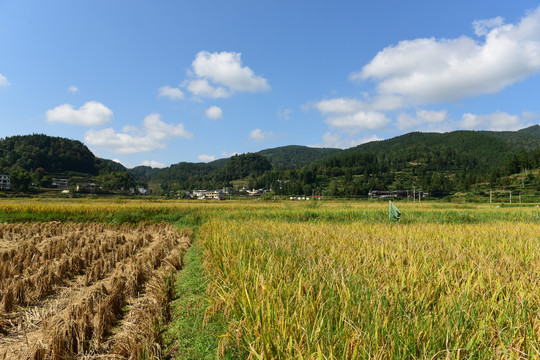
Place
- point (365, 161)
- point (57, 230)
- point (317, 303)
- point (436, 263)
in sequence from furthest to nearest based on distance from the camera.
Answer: point (365, 161) → point (57, 230) → point (436, 263) → point (317, 303)

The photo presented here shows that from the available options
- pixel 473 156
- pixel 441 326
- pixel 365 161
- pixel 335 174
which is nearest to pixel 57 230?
pixel 441 326

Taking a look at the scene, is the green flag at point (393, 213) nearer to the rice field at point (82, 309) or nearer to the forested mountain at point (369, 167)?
the rice field at point (82, 309)

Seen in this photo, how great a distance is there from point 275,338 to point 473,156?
558 ft

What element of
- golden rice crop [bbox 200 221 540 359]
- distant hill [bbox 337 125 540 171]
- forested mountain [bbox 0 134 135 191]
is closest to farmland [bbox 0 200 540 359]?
golden rice crop [bbox 200 221 540 359]

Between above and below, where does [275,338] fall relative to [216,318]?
above

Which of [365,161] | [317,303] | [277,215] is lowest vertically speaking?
[277,215]

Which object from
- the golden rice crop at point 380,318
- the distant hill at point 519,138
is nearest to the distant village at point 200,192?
the golden rice crop at point 380,318

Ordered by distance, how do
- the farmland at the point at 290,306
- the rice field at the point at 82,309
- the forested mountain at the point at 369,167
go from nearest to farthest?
the farmland at the point at 290,306, the rice field at the point at 82,309, the forested mountain at the point at 369,167

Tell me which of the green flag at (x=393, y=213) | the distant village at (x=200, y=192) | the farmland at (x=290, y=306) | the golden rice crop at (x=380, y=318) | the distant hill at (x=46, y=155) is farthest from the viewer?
the distant hill at (x=46, y=155)

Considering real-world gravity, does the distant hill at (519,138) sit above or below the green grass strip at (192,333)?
above

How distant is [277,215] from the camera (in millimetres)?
18703

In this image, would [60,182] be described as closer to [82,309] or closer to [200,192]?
[200,192]

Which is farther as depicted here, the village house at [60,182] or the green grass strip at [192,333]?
the village house at [60,182]

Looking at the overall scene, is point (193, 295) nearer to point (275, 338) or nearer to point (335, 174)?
point (275, 338)
